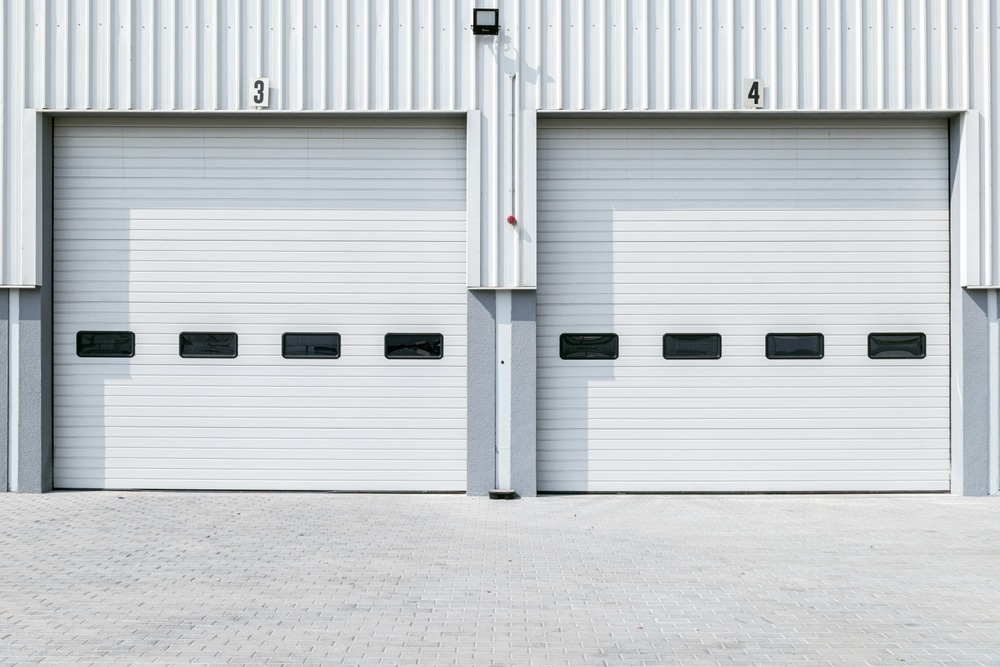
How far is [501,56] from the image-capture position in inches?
488

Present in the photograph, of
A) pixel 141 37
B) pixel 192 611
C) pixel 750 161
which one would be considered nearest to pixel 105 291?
pixel 141 37

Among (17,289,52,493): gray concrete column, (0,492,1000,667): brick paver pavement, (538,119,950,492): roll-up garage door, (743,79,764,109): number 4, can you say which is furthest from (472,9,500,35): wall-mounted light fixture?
(17,289,52,493): gray concrete column

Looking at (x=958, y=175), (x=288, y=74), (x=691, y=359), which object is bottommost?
(x=691, y=359)

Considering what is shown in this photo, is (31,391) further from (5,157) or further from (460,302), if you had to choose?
(460,302)

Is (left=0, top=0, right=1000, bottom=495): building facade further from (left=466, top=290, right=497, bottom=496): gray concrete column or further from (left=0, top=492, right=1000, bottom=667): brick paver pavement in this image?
(left=0, top=492, right=1000, bottom=667): brick paver pavement

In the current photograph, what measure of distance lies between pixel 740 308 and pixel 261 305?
5869mm

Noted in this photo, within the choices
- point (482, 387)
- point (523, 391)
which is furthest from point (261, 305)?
point (523, 391)

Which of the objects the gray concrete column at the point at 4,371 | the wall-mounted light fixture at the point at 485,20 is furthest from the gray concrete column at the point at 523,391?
the gray concrete column at the point at 4,371

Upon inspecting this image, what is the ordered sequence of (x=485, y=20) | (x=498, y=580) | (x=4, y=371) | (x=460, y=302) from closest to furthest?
(x=498, y=580)
(x=485, y=20)
(x=4, y=371)
(x=460, y=302)

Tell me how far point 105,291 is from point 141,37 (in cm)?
310

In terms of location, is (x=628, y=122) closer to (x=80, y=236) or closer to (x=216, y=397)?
(x=216, y=397)

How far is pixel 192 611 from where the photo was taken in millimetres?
7348

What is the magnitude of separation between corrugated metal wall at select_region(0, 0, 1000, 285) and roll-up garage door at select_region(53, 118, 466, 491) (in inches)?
19.4

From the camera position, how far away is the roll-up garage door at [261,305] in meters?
12.7
